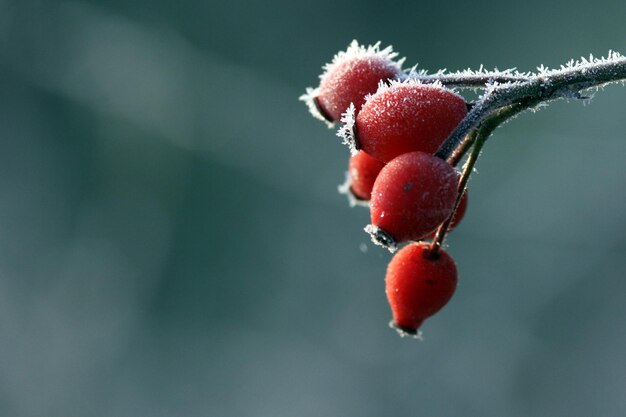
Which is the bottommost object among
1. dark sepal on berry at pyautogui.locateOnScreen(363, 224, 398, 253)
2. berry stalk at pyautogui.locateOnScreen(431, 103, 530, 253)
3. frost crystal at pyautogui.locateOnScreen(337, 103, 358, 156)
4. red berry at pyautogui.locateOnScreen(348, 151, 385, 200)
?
dark sepal on berry at pyautogui.locateOnScreen(363, 224, 398, 253)

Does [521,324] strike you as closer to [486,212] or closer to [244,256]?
[486,212]

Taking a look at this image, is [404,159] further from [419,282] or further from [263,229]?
[263,229]

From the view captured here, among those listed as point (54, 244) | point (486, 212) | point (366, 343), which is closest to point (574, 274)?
point (486, 212)

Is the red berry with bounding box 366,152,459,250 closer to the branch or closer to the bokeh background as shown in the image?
the branch

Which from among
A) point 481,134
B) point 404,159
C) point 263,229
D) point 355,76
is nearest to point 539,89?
point 481,134

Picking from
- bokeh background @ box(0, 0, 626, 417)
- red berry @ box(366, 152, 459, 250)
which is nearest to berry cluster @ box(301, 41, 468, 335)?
red berry @ box(366, 152, 459, 250)

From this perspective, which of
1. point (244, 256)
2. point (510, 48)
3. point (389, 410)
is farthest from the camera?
point (510, 48)
